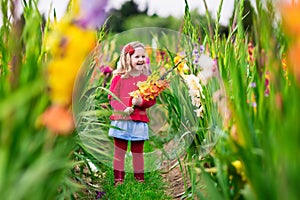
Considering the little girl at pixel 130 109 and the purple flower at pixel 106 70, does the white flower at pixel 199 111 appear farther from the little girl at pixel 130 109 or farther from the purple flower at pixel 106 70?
the purple flower at pixel 106 70

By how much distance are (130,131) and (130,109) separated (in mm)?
218

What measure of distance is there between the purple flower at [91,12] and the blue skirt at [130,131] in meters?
2.62

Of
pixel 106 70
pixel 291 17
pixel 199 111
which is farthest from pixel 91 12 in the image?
pixel 106 70

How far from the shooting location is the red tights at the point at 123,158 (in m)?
3.85

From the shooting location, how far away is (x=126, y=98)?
3.79 metres

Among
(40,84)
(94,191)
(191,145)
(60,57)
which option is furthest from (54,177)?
(94,191)


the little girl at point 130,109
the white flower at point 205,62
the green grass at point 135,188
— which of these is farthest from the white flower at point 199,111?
the little girl at point 130,109

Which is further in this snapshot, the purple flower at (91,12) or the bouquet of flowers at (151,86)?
the bouquet of flowers at (151,86)

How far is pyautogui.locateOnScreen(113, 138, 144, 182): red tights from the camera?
385 cm

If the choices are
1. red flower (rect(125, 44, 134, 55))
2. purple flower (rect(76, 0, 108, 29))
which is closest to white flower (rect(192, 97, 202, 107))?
red flower (rect(125, 44, 134, 55))

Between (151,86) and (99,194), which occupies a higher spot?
(151,86)

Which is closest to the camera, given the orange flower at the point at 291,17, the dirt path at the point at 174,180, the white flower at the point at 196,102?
the orange flower at the point at 291,17

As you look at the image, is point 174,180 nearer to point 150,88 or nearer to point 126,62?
point 150,88

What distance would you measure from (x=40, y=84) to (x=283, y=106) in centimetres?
65
